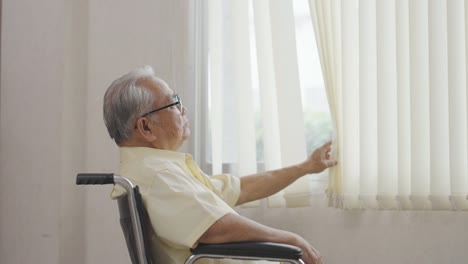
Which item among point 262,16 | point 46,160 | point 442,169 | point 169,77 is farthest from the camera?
point 46,160

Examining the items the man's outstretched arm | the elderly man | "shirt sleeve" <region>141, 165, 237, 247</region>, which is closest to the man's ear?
the elderly man

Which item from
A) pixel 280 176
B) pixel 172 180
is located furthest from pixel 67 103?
pixel 172 180

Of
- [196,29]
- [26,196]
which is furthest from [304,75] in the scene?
[26,196]

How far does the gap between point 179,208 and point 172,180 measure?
0.09m

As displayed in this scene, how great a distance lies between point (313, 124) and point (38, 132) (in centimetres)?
124

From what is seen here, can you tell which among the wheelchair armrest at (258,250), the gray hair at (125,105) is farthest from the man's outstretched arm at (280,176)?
the wheelchair armrest at (258,250)

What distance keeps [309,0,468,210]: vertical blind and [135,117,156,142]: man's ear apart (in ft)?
2.32

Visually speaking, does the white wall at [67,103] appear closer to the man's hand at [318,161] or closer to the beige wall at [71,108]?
the beige wall at [71,108]

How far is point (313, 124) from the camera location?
7.64 feet

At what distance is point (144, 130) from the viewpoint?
1803mm

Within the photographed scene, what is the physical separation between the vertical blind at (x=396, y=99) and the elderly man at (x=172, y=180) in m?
0.18

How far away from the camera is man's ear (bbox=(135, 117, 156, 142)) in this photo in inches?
70.6

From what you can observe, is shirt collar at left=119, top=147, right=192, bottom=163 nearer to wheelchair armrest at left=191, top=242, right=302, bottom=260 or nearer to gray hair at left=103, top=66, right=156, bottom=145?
gray hair at left=103, top=66, right=156, bottom=145

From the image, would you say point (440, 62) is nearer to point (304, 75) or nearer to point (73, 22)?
point (304, 75)
